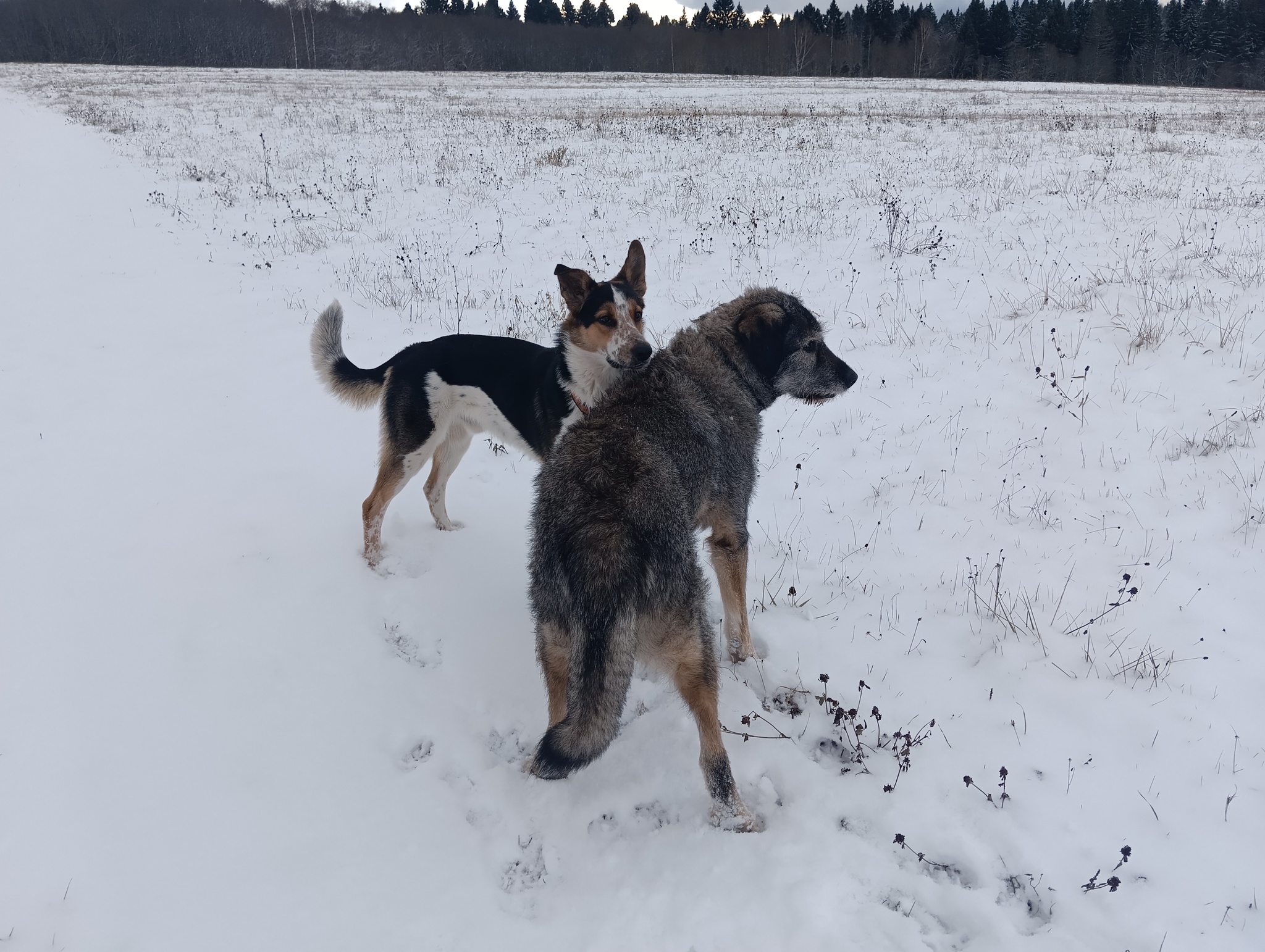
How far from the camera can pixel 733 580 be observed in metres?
3.84

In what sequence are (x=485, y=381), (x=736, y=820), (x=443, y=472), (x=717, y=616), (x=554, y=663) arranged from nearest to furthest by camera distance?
(x=736, y=820)
(x=554, y=663)
(x=717, y=616)
(x=485, y=381)
(x=443, y=472)

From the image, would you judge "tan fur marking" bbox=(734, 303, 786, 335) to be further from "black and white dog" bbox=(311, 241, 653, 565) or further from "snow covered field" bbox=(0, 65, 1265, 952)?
"snow covered field" bbox=(0, 65, 1265, 952)

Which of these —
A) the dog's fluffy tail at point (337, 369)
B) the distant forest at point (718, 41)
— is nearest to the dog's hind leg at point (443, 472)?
the dog's fluffy tail at point (337, 369)

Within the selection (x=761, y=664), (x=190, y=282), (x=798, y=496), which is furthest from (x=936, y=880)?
(x=190, y=282)

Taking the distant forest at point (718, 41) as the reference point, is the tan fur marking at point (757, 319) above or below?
below

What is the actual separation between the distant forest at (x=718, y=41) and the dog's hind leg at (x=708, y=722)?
290 feet

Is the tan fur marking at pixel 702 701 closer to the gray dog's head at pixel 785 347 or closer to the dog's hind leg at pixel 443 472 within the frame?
the gray dog's head at pixel 785 347

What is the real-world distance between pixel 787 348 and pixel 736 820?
2.69m

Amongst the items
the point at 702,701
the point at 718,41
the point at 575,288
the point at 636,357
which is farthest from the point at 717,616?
the point at 718,41

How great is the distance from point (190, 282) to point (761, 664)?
10.5 m

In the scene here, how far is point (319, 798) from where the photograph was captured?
3.00m

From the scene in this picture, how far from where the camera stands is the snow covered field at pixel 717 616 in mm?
2570

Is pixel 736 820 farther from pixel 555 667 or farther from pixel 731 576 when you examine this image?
pixel 731 576

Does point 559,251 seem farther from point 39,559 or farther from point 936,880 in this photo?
point 936,880
